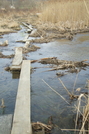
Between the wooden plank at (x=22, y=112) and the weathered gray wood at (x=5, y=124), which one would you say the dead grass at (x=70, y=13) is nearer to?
the wooden plank at (x=22, y=112)

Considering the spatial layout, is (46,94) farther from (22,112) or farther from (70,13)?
(70,13)

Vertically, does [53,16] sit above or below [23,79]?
above

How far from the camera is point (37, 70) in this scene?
14.3ft

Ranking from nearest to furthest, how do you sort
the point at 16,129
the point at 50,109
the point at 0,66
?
the point at 16,129 < the point at 50,109 < the point at 0,66

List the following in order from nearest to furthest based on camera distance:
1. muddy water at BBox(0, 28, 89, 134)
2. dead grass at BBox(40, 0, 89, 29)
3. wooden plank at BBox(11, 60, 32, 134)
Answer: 1. wooden plank at BBox(11, 60, 32, 134)
2. muddy water at BBox(0, 28, 89, 134)
3. dead grass at BBox(40, 0, 89, 29)

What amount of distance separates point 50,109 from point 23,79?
0.94m

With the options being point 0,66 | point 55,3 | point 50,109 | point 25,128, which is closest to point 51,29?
point 55,3

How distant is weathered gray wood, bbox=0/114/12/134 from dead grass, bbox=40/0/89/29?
9.40m

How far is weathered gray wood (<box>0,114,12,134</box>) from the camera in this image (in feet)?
6.79

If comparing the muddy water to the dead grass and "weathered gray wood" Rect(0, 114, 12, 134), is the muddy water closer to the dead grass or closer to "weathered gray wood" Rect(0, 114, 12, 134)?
"weathered gray wood" Rect(0, 114, 12, 134)

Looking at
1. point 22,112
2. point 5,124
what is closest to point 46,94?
point 22,112

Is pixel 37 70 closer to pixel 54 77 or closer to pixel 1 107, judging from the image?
pixel 54 77

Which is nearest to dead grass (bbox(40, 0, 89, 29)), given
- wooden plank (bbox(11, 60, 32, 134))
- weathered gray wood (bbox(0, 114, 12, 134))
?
wooden plank (bbox(11, 60, 32, 134))

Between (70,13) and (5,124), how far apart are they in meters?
10.6
